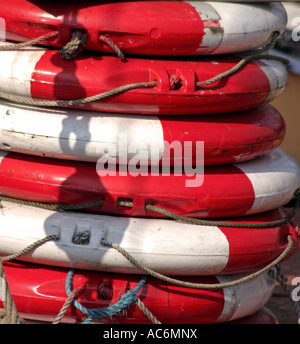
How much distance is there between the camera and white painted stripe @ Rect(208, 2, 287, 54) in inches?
94.7

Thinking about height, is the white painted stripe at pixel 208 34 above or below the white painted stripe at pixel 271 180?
above

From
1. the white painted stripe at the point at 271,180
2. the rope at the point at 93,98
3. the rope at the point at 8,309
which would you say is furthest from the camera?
the white painted stripe at the point at 271,180

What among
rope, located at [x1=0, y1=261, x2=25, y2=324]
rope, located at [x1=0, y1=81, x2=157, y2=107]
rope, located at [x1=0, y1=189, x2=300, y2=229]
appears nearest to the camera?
rope, located at [x1=0, y1=261, x2=25, y2=324]

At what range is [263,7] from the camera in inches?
102

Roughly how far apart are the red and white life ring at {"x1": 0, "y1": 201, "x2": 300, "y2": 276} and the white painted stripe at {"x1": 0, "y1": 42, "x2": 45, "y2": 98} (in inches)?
16.0

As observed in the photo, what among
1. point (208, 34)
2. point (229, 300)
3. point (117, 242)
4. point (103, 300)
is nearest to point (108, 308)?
point (103, 300)

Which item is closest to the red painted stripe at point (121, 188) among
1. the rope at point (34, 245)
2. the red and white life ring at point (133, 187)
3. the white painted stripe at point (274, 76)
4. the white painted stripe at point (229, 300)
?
the red and white life ring at point (133, 187)

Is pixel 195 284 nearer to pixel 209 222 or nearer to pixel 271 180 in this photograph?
pixel 209 222

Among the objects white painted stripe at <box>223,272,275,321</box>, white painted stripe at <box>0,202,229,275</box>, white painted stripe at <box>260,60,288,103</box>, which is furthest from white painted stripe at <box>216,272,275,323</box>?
white painted stripe at <box>260,60,288,103</box>

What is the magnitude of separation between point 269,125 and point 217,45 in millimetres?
360

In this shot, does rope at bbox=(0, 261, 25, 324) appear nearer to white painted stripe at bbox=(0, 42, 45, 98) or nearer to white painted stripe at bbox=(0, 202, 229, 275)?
white painted stripe at bbox=(0, 202, 229, 275)

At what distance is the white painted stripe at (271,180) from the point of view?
96.9 inches

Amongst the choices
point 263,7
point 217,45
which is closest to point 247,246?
point 217,45

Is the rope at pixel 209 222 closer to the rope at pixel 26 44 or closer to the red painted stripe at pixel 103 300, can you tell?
the red painted stripe at pixel 103 300
